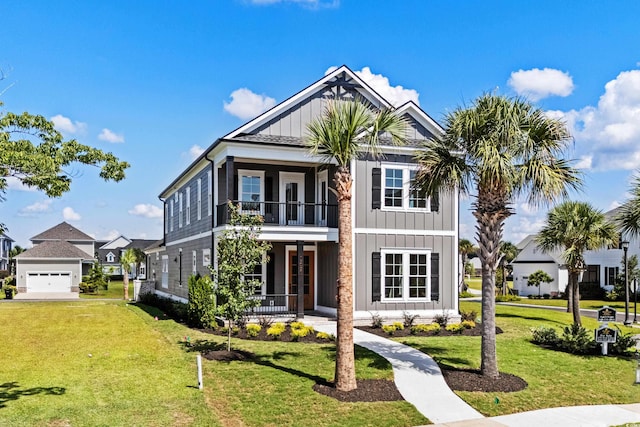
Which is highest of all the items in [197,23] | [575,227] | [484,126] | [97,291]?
[197,23]

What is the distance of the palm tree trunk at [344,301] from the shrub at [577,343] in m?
7.82

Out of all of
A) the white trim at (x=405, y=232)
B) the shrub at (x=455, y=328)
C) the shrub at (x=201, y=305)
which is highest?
the white trim at (x=405, y=232)

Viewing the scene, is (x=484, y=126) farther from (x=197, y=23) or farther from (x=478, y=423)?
(x=197, y=23)

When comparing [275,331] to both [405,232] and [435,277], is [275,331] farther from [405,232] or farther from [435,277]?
[435,277]

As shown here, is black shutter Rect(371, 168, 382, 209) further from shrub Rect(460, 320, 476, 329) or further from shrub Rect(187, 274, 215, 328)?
shrub Rect(187, 274, 215, 328)

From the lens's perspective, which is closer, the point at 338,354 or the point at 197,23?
the point at 338,354

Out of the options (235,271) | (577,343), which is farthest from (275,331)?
(577,343)

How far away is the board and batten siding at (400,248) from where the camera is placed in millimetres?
19938

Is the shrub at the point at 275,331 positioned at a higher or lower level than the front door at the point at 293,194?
lower

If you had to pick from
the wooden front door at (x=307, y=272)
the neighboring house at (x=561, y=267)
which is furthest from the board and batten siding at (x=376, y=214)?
the neighboring house at (x=561, y=267)

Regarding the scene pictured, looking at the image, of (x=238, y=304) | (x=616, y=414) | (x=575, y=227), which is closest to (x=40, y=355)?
(x=238, y=304)

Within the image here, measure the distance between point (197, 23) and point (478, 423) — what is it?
12.5 m

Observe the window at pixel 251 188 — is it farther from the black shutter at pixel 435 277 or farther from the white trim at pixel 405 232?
the black shutter at pixel 435 277

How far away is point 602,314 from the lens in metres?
16.1
